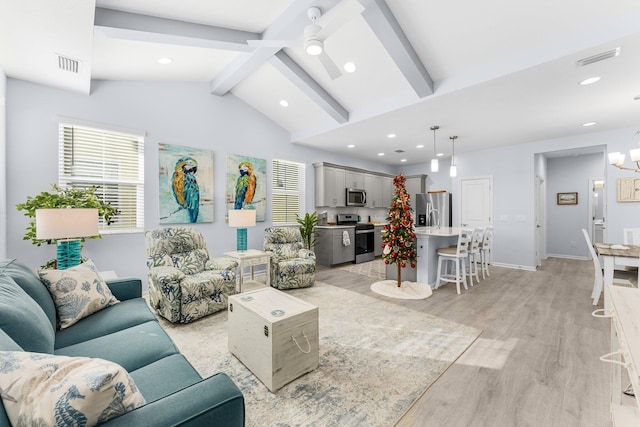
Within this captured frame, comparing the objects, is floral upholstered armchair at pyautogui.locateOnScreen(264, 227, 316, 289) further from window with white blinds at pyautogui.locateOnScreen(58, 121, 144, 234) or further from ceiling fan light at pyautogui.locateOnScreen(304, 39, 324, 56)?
ceiling fan light at pyautogui.locateOnScreen(304, 39, 324, 56)

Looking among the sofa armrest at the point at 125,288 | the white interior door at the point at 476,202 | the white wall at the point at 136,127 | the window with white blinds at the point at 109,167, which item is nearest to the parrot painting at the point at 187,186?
the white wall at the point at 136,127

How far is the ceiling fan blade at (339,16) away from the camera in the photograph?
202 cm

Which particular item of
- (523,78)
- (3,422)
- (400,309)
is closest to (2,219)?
(3,422)

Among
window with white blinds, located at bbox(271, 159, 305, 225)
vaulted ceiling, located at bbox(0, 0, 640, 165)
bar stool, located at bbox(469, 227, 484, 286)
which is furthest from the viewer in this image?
window with white blinds, located at bbox(271, 159, 305, 225)

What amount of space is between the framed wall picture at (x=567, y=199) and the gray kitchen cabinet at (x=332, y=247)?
18.7 feet

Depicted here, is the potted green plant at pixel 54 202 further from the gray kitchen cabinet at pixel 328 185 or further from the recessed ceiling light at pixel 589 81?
the recessed ceiling light at pixel 589 81

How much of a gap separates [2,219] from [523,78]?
5747 mm

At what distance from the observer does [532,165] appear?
5.64 m

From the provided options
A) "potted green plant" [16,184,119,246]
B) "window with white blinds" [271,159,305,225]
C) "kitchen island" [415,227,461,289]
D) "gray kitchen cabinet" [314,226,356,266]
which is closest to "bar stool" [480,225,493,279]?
"kitchen island" [415,227,461,289]

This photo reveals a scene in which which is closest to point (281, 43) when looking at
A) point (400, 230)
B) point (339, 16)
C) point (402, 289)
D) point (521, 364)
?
point (339, 16)

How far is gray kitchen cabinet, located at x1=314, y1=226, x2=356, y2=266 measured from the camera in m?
5.85

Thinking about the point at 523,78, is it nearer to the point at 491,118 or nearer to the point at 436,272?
the point at 491,118

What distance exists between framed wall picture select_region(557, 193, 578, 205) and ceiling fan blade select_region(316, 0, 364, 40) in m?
7.71

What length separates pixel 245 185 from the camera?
4930 millimetres
